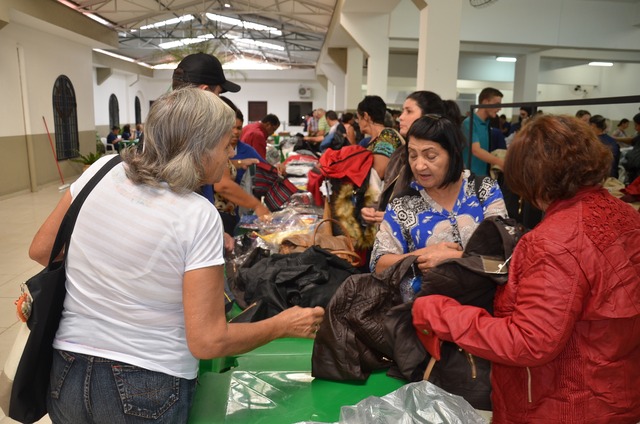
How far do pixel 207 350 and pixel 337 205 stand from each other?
1.96 m

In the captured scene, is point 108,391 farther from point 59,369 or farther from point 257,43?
point 257,43

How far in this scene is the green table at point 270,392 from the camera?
1515mm

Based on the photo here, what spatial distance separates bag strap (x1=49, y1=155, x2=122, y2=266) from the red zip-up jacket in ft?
3.01

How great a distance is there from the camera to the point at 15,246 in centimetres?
595

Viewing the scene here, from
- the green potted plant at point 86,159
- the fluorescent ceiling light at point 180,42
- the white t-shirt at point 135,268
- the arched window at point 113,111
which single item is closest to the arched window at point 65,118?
the green potted plant at point 86,159

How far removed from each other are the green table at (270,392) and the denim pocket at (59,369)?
0.38 meters

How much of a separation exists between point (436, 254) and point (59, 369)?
1156 millimetres

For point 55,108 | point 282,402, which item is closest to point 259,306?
point 282,402

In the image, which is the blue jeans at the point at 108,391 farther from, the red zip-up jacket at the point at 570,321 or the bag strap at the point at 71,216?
the red zip-up jacket at the point at 570,321

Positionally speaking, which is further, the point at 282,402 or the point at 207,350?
the point at 282,402

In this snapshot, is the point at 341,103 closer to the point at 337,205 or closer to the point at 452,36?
the point at 452,36

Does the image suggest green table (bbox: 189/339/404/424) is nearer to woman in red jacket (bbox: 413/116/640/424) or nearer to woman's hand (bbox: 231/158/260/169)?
woman in red jacket (bbox: 413/116/640/424)

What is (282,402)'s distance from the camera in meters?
1.59

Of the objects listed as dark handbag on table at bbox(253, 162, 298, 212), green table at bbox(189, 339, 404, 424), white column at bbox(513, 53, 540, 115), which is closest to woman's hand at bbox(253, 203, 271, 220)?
dark handbag on table at bbox(253, 162, 298, 212)
